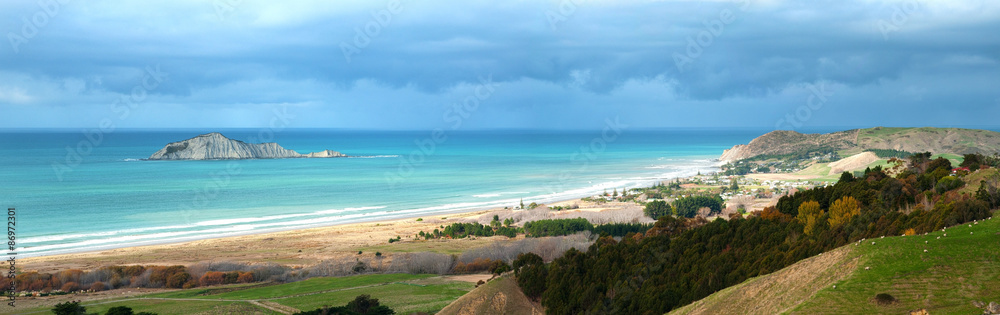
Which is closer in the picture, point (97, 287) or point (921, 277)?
point (921, 277)

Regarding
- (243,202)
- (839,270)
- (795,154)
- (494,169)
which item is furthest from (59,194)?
(795,154)

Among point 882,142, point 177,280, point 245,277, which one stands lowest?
point 245,277

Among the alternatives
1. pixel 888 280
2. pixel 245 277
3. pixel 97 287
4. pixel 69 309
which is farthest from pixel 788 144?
pixel 69 309

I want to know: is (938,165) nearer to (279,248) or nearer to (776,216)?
(776,216)

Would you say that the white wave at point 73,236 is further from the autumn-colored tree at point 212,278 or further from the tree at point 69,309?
the tree at point 69,309

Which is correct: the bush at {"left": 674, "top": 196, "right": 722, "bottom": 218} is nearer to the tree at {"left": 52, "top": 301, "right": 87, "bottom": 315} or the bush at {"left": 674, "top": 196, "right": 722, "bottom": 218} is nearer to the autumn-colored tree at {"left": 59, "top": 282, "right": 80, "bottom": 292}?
the autumn-colored tree at {"left": 59, "top": 282, "right": 80, "bottom": 292}

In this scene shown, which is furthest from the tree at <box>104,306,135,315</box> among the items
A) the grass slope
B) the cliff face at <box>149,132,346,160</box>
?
the cliff face at <box>149,132,346,160</box>

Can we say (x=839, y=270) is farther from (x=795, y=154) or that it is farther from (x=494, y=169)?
(x=795, y=154)

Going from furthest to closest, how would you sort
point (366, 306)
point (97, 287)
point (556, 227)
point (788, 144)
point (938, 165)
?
point (788, 144) → point (556, 227) → point (938, 165) → point (97, 287) → point (366, 306)
